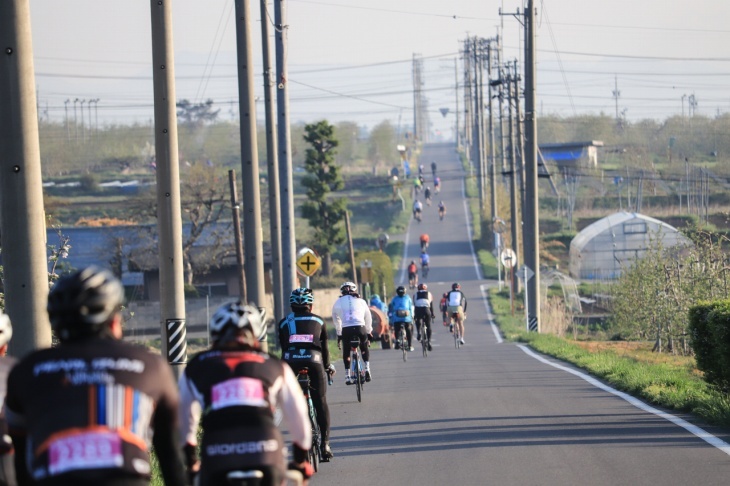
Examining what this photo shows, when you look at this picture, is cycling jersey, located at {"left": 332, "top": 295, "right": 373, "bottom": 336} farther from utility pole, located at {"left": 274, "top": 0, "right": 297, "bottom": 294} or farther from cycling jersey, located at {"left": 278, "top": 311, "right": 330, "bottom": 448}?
utility pole, located at {"left": 274, "top": 0, "right": 297, "bottom": 294}

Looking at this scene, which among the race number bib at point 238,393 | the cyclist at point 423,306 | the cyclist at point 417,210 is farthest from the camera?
the cyclist at point 417,210

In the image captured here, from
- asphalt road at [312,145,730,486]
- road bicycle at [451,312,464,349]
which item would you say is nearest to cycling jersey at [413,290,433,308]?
road bicycle at [451,312,464,349]

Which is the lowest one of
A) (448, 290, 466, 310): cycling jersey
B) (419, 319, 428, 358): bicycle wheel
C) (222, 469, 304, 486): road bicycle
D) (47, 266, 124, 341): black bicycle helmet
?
(419, 319, 428, 358): bicycle wheel

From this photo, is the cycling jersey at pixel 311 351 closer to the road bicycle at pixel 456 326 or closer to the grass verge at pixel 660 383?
the grass verge at pixel 660 383

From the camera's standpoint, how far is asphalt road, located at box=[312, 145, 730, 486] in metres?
10.0

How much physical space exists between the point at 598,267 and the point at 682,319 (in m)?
36.4

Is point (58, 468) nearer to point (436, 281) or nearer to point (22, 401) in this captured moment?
point (22, 401)

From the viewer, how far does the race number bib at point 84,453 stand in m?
4.27

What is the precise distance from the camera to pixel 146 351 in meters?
4.61

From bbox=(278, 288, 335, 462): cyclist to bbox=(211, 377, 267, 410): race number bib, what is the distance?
5953mm

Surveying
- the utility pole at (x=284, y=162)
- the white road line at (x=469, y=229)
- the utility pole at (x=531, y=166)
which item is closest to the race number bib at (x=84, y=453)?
the utility pole at (x=284, y=162)

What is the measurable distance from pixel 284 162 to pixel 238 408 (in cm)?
2149

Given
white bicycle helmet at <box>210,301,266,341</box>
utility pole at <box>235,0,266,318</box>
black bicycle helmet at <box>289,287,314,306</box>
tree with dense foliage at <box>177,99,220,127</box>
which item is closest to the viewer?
white bicycle helmet at <box>210,301,266,341</box>

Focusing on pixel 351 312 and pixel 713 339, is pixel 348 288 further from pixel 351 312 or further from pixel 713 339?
pixel 713 339
